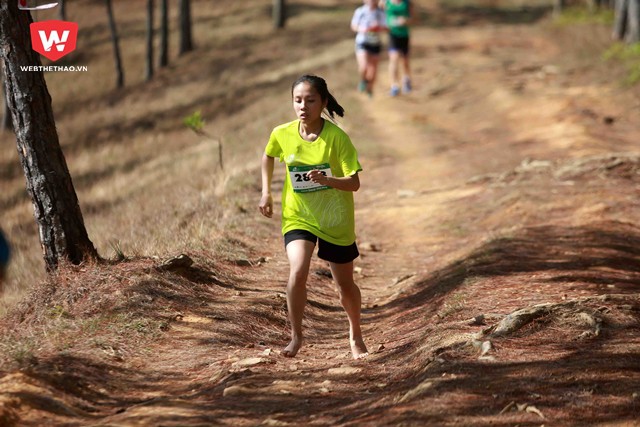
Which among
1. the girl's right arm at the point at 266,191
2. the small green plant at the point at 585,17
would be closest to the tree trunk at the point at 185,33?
the small green plant at the point at 585,17

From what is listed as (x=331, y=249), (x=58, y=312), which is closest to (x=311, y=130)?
(x=331, y=249)

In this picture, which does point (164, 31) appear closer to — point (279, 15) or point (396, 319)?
point (279, 15)

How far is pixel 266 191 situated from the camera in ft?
21.1

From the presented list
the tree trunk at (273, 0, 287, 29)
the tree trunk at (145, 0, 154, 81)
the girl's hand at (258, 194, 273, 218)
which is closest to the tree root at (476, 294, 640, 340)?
the girl's hand at (258, 194, 273, 218)

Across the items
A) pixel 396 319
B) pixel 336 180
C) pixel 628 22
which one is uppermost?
pixel 336 180

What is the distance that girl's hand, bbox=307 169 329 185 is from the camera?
237 inches

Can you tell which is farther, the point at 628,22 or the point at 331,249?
the point at 628,22

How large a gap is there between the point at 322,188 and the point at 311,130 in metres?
0.40

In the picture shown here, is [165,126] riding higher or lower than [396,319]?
lower

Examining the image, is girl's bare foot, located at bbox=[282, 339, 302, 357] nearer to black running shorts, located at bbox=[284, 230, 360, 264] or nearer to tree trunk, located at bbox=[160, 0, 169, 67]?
black running shorts, located at bbox=[284, 230, 360, 264]

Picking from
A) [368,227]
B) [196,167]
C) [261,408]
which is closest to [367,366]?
[261,408]

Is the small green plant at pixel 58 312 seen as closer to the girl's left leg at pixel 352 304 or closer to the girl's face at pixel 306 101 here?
the girl's left leg at pixel 352 304

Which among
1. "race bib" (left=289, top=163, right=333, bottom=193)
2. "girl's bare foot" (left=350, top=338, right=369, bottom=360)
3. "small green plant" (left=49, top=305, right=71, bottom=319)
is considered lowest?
"small green plant" (left=49, top=305, right=71, bottom=319)

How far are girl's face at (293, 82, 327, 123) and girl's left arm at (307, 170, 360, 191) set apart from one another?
1.34ft
